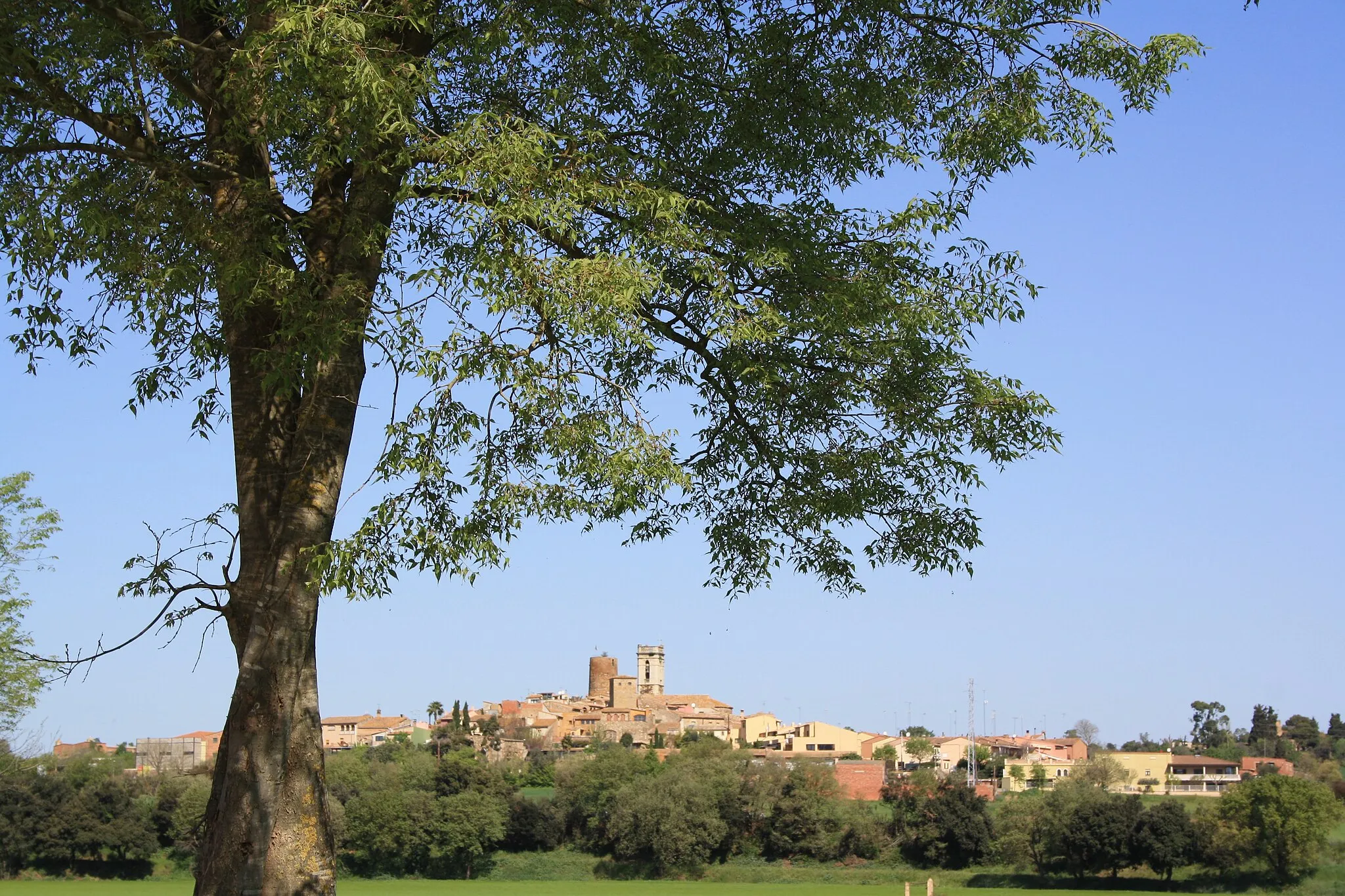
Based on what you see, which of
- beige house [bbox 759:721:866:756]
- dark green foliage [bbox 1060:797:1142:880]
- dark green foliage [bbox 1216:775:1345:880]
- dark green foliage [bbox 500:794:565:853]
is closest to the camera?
dark green foliage [bbox 1216:775:1345:880]

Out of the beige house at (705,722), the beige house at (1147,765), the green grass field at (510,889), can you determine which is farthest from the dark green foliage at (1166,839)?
the beige house at (705,722)

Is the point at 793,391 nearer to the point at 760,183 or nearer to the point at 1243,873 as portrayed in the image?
the point at 760,183

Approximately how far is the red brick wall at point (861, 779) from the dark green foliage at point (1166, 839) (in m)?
20.6

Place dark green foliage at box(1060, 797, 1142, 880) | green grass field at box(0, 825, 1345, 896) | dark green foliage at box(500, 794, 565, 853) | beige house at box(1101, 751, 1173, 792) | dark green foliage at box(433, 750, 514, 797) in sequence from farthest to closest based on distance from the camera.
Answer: beige house at box(1101, 751, 1173, 792) < dark green foliage at box(500, 794, 565, 853) < dark green foliage at box(433, 750, 514, 797) < dark green foliage at box(1060, 797, 1142, 880) < green grass field at box(0, 825, 1345, 896)

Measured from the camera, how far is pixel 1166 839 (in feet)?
192

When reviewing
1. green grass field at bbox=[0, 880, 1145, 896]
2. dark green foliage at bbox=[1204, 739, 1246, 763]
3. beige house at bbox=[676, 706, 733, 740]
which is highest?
beige house at bbox=[676, 706, 733, 740]

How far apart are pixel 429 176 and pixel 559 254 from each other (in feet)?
3.04

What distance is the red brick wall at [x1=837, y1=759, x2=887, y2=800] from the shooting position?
260 feet

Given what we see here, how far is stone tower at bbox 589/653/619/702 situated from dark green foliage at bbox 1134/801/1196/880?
10858cm

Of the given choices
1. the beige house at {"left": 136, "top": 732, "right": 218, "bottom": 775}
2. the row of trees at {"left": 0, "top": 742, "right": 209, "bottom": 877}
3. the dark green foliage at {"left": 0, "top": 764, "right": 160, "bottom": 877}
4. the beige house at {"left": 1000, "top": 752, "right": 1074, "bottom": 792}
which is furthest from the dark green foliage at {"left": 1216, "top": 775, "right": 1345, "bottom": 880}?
the beige house at {"left": 136, "top": 732, "right": 218, "bottom": 775}

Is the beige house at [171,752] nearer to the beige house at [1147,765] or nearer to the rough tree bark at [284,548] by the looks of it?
the beige house at [1147,765]

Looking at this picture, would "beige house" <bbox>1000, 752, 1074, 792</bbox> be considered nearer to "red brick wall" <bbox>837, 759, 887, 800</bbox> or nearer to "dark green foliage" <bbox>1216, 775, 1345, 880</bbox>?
"red brick wall" <bbox>837, 759, 887, 800</bbox>

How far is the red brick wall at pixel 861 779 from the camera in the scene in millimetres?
79250

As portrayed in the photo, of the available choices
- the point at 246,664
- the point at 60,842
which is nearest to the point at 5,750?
the point at 60,842
